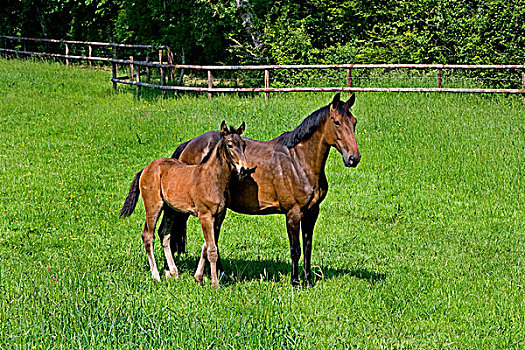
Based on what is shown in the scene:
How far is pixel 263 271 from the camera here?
30.1 feet

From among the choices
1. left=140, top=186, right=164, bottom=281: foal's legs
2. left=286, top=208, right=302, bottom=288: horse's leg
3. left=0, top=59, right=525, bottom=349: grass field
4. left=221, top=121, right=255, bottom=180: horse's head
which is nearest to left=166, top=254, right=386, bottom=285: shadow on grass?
left=0, top=59, right=525, bottom=349: grass field

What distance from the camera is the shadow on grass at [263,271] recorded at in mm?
8680

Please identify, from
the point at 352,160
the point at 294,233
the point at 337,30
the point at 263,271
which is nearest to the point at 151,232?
the point at 263,271

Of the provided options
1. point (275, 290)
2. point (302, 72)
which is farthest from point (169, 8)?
point (275, 290)

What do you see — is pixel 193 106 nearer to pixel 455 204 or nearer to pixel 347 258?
pixel 455 204

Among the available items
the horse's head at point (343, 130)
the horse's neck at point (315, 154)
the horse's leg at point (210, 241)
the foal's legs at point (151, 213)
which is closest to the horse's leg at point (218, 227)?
the horse's leg at point (210, 241)

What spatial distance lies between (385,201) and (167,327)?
8.18 m

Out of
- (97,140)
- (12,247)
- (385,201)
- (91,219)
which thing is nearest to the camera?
(12,247)

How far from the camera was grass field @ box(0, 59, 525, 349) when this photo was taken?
6523mm

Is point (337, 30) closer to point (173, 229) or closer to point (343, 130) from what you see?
point (173, 229)

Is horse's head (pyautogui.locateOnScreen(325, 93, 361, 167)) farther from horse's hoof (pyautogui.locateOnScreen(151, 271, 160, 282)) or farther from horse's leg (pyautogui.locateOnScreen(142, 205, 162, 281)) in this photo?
horse's hoof (pyautogui.locateOnScreen(151, 271, 160, 282))

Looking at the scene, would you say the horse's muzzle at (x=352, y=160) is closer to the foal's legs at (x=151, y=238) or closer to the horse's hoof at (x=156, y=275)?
the foal's legs at (x=151, y=238)

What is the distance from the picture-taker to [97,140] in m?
18.8

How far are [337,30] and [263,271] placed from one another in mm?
21618
